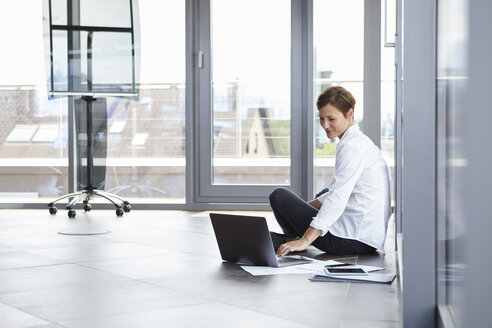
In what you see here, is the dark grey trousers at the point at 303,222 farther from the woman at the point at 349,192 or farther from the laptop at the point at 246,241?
the laptop at the point at 246,241

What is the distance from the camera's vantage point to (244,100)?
5773 mm

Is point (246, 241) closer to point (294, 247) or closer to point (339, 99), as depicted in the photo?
point (294, 247)

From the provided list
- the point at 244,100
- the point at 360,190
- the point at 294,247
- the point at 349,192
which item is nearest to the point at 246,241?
the point at 294,247

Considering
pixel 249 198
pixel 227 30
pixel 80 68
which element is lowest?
pixel 249 198

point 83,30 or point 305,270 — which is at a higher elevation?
point 83,30

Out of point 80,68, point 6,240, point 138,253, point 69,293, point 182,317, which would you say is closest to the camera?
Result: point 182,317

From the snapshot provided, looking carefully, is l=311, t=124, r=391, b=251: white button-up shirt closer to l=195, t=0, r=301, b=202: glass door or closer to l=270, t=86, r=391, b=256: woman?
l=270, t=86, r=391, b=256: woman

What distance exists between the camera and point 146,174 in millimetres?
5852

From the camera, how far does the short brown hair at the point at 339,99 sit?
301 centimetres

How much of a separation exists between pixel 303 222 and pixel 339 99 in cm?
60

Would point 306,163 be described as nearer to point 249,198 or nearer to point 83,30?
point 249,198

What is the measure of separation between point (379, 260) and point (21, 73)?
4.06m

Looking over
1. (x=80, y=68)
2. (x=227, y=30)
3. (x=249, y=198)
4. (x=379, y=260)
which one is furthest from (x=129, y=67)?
(x=379, y=260)

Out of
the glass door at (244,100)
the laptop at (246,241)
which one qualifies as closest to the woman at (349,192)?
the laptop at (246,241)
